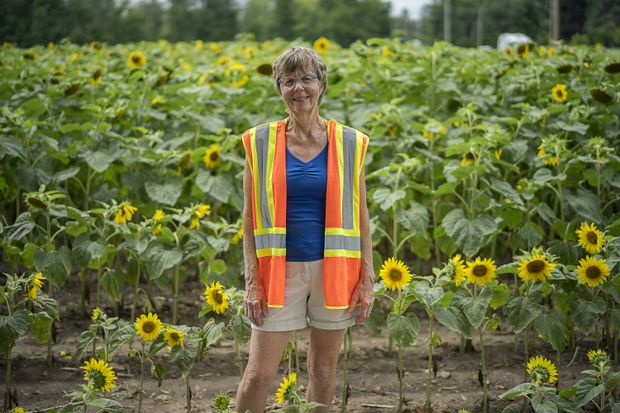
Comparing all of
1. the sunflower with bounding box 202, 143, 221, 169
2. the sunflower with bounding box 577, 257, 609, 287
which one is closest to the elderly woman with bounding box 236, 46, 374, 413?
the sunflower with bounding box 577, 257, 609, 287

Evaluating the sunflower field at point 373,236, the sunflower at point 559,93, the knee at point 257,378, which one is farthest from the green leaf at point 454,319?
the sunflower at point 559,93

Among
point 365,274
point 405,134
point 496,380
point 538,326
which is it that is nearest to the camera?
point 365,274

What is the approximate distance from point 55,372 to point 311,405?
1795 mm

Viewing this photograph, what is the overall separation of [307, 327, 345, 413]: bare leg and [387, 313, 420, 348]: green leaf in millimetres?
383

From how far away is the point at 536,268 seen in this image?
3289mm

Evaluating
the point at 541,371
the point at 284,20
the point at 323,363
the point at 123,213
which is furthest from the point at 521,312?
the point at 284,20

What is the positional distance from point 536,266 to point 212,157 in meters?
2.12

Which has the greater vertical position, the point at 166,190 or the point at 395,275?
the point at 166,190

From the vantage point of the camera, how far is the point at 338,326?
2865 millimetres

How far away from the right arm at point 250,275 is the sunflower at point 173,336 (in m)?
0.35

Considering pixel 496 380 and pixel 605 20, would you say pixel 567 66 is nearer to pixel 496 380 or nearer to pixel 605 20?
pixel 496 380

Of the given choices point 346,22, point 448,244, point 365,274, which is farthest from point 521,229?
point 346,22

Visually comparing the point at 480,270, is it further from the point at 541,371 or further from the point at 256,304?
the point at 256,304

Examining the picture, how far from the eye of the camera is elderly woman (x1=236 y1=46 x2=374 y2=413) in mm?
A: 2773
